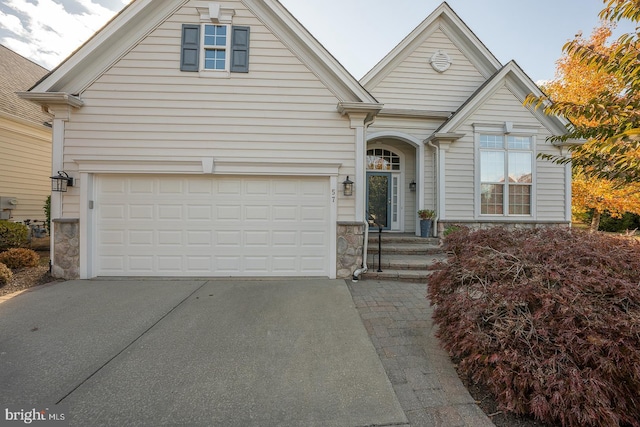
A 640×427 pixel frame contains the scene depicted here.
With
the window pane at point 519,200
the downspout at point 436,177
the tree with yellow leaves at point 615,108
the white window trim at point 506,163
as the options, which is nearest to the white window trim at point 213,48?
the tree with yellow leaves at point 615,108

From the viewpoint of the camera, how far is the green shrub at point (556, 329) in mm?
1769

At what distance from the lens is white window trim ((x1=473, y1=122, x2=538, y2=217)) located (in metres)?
7.40

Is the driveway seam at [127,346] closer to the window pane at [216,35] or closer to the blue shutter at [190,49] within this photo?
the blue shutter at [190,49]

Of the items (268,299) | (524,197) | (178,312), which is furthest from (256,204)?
(524,197)

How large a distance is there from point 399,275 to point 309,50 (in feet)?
16.6

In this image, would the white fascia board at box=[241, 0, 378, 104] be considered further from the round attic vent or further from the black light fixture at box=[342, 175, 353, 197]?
the round attic vent

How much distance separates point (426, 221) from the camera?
296 inches

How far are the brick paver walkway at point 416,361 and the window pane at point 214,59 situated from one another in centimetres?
543

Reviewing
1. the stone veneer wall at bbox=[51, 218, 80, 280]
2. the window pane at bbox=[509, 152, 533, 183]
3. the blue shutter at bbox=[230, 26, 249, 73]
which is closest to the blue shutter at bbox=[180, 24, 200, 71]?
the blue shutter at bbox=[230, 26, 249, 73]

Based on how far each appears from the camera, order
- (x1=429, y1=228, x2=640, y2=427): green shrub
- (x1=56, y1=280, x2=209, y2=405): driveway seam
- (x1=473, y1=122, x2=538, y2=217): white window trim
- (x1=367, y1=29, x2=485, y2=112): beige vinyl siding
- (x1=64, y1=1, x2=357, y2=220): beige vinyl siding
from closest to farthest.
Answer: (x1=429, y1=228, x2=640, y2=427): green shrub, (x1=56, y1=280, x2=209, y2=405): driveway seam, (x1=64, y1=1, x2=357, y2=220): beige vinyl siding, (x1=473, y1=122, x2=538, y2=217): white window trim, (x1=367, y1=29, x2=485, y2=112): beige vinyl siding

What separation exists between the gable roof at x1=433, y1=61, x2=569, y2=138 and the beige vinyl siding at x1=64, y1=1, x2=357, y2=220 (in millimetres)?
3747

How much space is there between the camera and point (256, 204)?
550 centimetres

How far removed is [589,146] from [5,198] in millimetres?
15398

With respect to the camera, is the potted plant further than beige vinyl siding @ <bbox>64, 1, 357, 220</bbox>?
Yes
